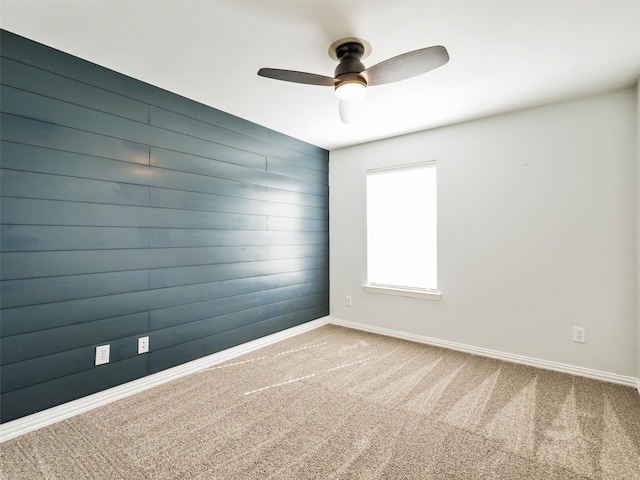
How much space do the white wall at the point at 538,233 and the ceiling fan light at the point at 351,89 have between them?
181 cm

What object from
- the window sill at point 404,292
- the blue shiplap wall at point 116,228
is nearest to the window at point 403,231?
the window sill at point 404,292

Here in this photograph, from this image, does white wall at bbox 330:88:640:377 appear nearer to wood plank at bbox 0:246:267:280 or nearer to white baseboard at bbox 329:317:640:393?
white baseboard at bbox 329:317:640:393

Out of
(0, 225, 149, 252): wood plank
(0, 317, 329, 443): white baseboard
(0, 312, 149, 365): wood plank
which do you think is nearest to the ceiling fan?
(0, 225, 149, 252): wood plank

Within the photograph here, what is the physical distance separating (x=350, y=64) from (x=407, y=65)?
390 mm

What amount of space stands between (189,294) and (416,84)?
2624 mm

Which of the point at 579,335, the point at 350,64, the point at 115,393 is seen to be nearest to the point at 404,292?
the point at 579,335

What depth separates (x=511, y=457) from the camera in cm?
173

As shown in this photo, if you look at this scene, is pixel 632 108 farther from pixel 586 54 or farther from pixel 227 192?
pixel 227 192

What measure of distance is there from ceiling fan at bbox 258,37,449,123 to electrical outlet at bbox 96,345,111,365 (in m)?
2.17

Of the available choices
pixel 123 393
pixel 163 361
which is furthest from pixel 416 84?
pixel 123 393

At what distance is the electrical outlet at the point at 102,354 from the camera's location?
Result: 2.27 meters

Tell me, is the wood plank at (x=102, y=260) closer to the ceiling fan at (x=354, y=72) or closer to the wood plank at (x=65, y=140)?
the wood plank at (x=65, y=140)

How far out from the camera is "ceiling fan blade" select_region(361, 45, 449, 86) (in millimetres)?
1629

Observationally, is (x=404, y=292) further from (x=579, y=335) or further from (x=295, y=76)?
(x=295, y=76)
